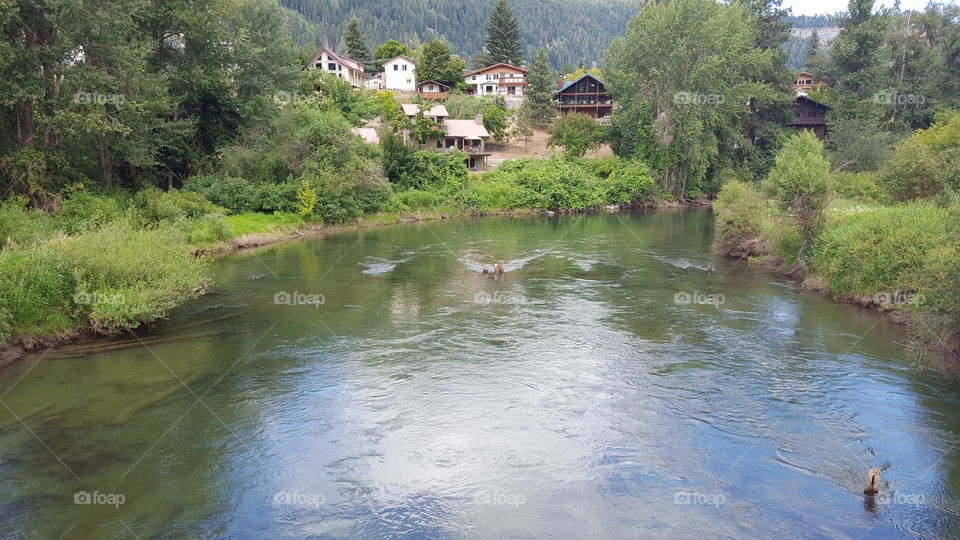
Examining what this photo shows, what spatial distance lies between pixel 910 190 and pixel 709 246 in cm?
1235

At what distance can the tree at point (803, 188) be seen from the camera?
3042cm

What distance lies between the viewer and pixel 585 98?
97.6 m

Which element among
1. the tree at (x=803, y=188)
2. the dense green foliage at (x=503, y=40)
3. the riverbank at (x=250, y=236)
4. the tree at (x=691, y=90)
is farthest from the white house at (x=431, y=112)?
the tree at (x=803, y=188)

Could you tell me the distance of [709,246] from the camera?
44.2 m

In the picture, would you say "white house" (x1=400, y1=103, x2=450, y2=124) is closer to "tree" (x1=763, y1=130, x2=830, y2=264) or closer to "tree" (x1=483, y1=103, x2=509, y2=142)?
"tree" (x1=483, y1=103, x2=509, y2=142)

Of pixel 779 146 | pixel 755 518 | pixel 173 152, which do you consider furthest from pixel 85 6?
pixel 779 146

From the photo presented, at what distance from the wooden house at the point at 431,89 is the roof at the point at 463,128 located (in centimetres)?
2071

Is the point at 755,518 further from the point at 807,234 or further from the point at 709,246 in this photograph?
the point at 709,246

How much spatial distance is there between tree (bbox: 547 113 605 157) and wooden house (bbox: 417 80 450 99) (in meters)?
23.4

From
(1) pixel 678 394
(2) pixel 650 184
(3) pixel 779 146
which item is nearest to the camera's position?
(1) pixel 678 394

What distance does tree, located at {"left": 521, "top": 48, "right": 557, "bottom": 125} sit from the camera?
90.9m

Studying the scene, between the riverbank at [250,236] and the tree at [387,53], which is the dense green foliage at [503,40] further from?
the riverbank at [250,236]

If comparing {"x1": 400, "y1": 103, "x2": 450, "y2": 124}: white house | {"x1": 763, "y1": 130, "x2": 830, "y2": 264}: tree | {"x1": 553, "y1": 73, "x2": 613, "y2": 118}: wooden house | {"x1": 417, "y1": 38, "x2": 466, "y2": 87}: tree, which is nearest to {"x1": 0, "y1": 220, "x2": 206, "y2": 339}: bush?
{"x1": 763, "y1": 130, "x2": 830, "y2": 264}: tree

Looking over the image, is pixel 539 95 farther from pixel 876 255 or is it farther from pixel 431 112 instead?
pixel 876 255
